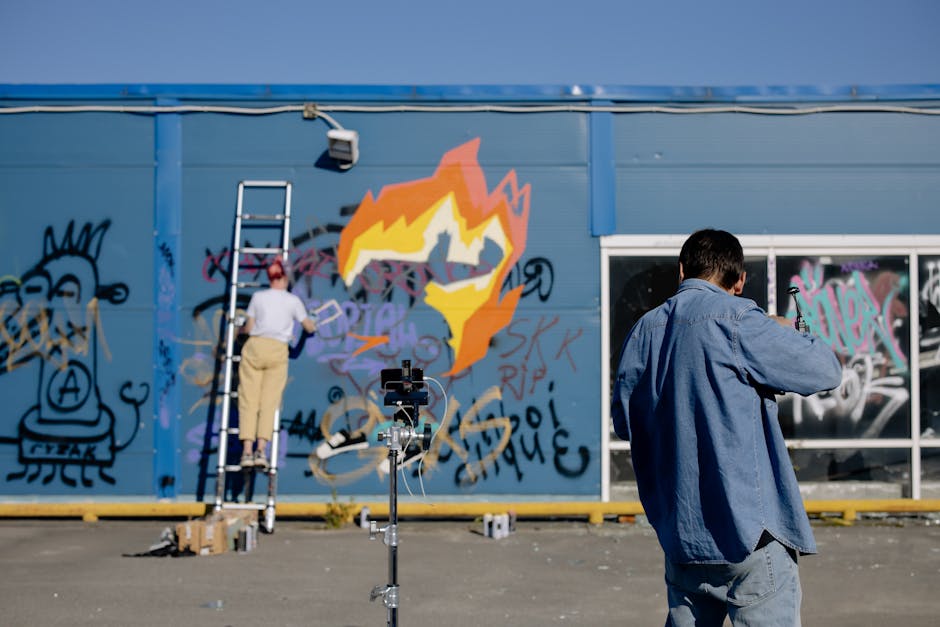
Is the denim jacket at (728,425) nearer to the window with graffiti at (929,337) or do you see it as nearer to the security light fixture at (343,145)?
the security light fixture at (343,145)

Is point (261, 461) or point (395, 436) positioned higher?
point (395, 436)

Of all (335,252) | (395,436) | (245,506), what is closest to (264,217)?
(335,252)

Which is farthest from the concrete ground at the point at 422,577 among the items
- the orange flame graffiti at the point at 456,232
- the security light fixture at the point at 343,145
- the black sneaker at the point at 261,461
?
the security light fixture at the point at 343,145

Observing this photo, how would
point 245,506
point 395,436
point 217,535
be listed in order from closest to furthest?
1. point 395,436
2. point 217,535
3. point 245,506

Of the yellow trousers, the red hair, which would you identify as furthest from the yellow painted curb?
the red hair

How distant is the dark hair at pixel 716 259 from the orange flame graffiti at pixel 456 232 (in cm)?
598

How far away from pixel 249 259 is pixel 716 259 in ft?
22.0

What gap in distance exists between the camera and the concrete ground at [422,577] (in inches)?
240

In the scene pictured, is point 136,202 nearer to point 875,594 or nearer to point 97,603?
point 97,603

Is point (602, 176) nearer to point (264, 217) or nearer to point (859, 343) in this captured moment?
point (859, 343)

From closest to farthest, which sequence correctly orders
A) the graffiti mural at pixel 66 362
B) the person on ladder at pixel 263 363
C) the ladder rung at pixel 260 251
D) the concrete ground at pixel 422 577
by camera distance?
the concrete ground at pixel 422 577 < the person on ladder at pixel 263 363 < the ladder rung at pixel 260 251 < the graffiti mural at pixel 66 362

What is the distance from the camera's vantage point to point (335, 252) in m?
9.50

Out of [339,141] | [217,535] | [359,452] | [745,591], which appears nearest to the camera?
[745,591]

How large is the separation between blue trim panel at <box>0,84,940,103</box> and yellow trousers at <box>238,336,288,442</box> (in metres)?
2.43
